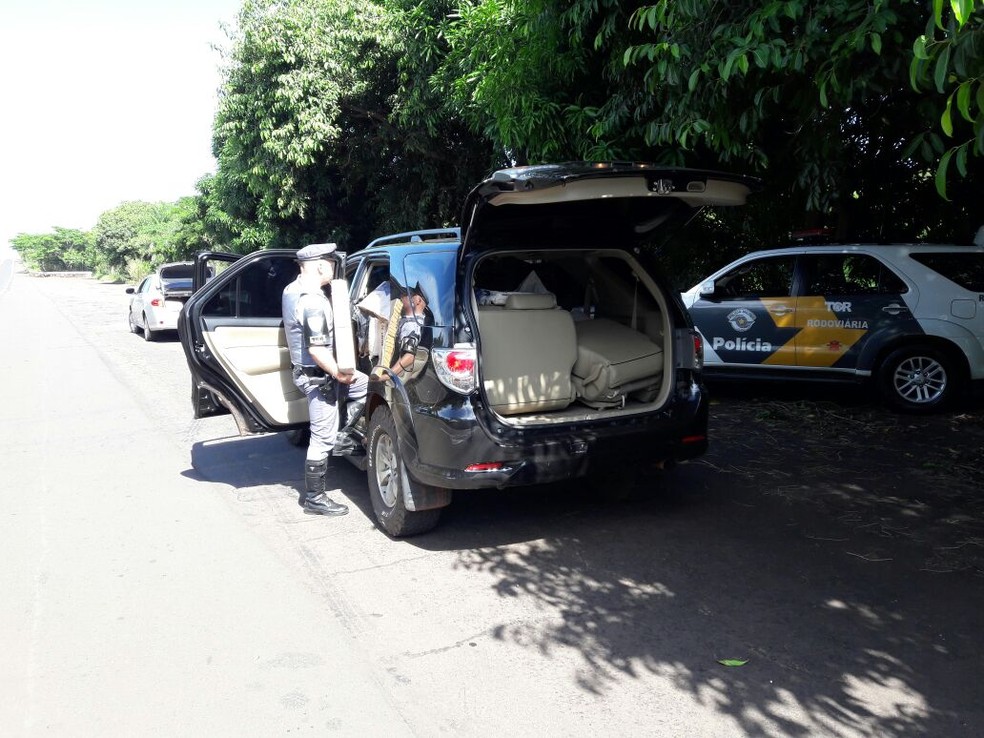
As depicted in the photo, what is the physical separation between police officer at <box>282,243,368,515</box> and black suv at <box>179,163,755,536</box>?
0.24m

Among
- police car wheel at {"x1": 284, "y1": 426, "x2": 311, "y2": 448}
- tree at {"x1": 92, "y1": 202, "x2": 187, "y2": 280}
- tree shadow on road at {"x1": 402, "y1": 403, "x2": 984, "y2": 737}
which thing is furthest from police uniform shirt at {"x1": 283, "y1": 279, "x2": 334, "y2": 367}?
tree at {"x1": 92, "y1": 202, "x2": 187, "y2": 280}

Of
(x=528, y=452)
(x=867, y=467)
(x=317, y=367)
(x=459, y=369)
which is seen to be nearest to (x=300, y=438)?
(x=317, y=367)

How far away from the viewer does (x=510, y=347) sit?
5027 millimetres

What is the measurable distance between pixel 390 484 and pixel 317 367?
3.21 ft

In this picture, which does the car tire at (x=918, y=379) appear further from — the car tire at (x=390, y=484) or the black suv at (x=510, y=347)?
the car tire at (x=390, y=484)

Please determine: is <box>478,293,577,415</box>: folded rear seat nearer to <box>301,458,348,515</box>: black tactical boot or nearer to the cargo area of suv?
the cargo area of suv

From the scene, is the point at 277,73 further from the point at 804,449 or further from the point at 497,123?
the point at 804,449

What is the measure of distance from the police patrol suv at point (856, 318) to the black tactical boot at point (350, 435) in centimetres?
460

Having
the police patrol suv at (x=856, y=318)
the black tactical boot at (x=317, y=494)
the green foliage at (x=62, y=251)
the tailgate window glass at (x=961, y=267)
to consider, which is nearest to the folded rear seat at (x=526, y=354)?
the black tactical boot at (x=317, y=494)

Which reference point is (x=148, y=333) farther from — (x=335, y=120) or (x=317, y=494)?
(x=317, y=494)

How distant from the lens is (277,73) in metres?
14.0

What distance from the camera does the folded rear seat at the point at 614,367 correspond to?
5.17 m

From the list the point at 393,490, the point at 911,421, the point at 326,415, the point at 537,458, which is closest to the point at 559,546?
the point at 537,458

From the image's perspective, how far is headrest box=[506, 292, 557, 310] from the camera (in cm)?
511
